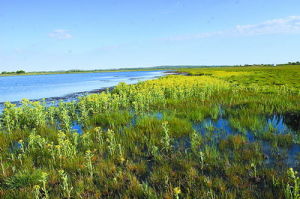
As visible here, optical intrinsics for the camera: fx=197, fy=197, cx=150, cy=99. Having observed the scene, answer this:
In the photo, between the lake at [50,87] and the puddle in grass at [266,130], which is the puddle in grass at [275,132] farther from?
the lake at [50,87]

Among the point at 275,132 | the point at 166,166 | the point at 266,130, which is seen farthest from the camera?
the point at 266,130

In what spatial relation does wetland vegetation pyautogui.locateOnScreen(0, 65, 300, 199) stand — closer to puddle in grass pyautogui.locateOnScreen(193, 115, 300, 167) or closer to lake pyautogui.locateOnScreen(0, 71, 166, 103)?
puddle in grass pyautogui.locateOnScreen(193, 115, 300, 167)

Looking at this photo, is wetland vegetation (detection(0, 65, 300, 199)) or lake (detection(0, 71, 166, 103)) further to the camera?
lake (detection(0, 71, 166, 103))

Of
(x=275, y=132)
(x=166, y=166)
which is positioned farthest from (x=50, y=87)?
(x=275, y=132)

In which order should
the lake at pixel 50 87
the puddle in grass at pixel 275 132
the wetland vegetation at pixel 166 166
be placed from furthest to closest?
the lake at pixel 50 87 < the puddle in grass at pixel 275 132 < the wetland vegetation at pixel 166 166

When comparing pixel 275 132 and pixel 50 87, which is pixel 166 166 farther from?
pixel 50 87

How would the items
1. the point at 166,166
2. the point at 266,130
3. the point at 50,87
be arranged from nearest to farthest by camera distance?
the point at 166,166 → the point at 266,130 → the point at 50,87

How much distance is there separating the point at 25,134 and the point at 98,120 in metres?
3.08

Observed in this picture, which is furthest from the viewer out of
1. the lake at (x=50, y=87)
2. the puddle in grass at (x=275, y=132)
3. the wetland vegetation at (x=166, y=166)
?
the lake at (x=50, y=87)

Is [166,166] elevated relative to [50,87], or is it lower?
lower

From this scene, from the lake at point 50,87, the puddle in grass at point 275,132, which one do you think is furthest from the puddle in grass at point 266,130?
the lake at point 50,87

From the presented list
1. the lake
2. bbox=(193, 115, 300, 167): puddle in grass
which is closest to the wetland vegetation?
bbox=(193, 115, 300, 167): puddle in grass

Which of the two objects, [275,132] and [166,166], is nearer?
[166,166]

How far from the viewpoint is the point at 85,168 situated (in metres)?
4.68
